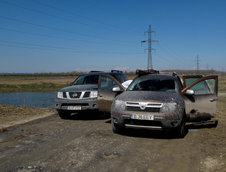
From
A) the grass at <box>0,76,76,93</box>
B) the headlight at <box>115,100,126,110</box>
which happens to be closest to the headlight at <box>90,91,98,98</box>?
the headlight at <box>115,100,126,110</box>

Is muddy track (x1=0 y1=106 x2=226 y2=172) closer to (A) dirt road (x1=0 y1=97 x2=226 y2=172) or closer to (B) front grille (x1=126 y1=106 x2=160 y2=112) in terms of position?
(A) dirt road (x1=0 y1=97 x2=226 y2=172)

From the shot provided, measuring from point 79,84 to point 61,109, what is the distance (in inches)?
65.9

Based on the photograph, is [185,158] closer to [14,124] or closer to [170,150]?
[170,150]

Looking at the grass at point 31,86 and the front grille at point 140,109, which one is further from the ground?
the front grille at point 140,109

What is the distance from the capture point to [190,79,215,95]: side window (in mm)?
7211

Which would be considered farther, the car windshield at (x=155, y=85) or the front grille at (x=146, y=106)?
the car windshield at (x=155, y=85)

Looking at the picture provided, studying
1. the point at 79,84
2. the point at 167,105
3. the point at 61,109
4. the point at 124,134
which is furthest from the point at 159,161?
the point at 79,84

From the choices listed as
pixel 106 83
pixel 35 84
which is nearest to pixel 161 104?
pixel 106 83

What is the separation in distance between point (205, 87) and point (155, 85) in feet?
5.03

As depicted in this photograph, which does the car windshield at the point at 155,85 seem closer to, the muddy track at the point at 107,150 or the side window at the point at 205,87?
the side window at the point at 205,87

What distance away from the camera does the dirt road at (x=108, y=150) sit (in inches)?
163

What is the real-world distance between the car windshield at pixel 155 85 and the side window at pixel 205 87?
79 cm

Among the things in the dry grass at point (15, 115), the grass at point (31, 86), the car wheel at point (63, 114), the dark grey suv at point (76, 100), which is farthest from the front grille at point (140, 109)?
the grass at point (31, 86)

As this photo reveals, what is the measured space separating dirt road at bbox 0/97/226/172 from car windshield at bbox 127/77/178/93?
1.19 m
